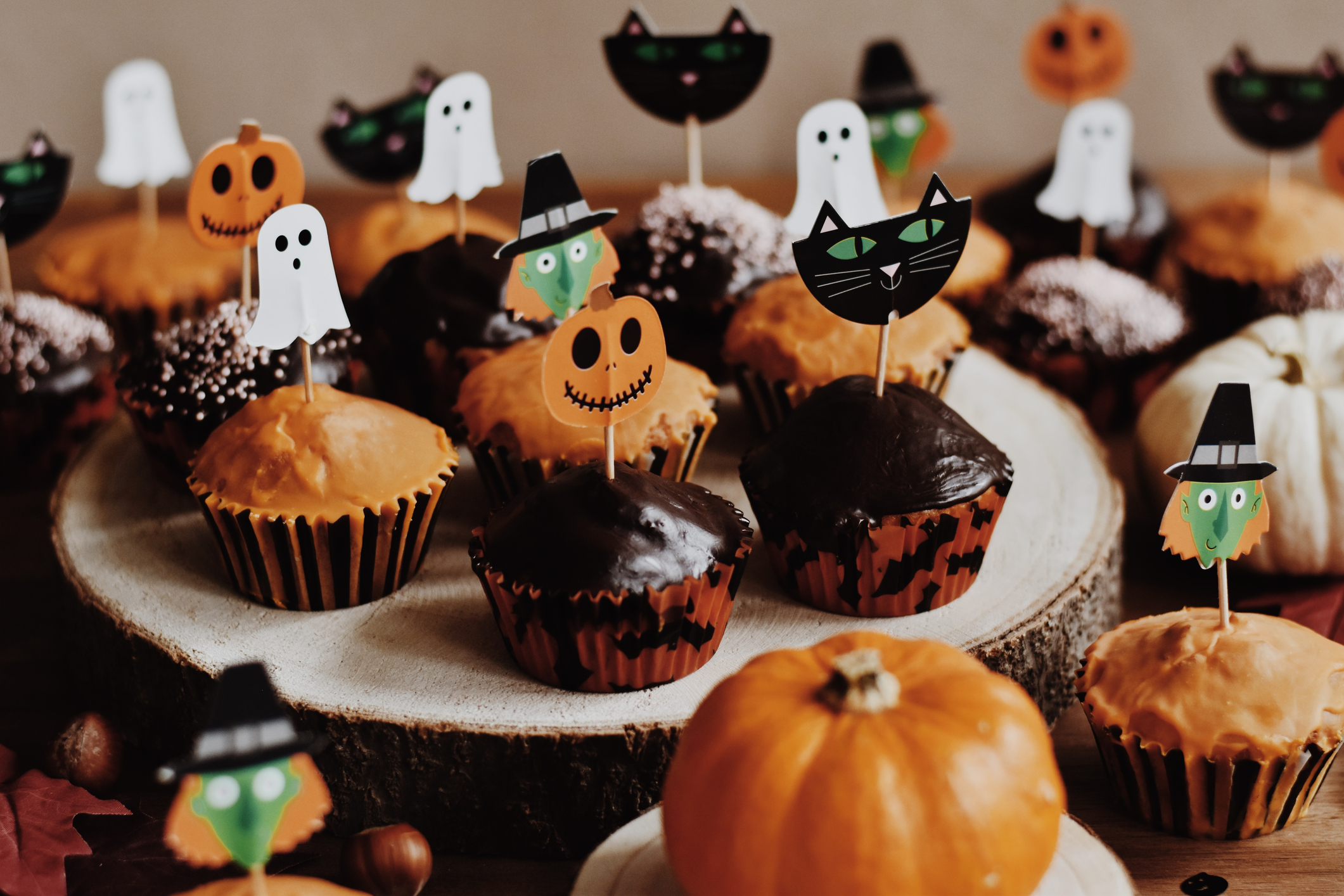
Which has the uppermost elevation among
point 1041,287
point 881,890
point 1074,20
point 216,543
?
point 1074,20

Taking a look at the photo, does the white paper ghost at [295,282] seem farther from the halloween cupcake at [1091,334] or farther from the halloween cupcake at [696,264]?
the halloween cupcake at [1091,334]

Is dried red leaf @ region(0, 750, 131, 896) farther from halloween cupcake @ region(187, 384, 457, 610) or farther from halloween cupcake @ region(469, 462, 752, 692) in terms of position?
halloween cupcake @ region(469, 462, 752, 692)

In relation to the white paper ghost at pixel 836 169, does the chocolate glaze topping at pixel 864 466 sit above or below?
below

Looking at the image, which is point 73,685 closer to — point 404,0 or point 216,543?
point 216,543

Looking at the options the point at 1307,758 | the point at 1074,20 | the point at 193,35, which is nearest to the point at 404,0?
the point at 193,35

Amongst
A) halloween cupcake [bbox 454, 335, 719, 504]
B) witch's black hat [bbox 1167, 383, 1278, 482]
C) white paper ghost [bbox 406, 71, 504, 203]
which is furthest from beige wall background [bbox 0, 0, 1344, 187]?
witch's black hat [bbox 1167, 383, 1278, 482]

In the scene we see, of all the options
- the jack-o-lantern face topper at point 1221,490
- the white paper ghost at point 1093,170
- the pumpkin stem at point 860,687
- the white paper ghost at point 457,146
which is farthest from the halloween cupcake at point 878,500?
the white paper ghost at point 1093,170
